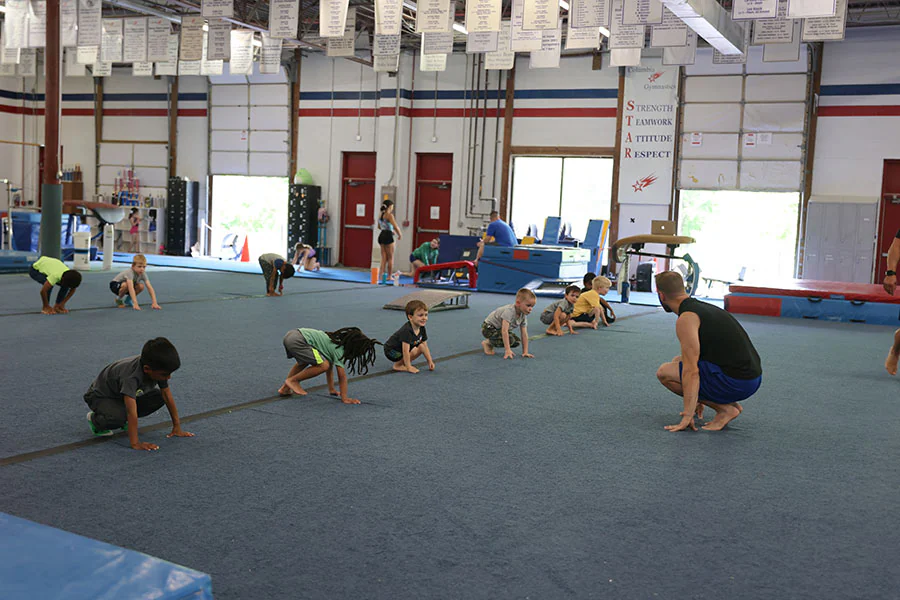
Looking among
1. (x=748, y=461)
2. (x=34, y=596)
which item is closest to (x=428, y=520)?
(x=34, y=596)

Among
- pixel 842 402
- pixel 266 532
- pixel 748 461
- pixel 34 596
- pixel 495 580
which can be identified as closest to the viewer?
pixel 34 596

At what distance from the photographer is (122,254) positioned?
2234 cm

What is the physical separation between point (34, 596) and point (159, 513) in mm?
1382

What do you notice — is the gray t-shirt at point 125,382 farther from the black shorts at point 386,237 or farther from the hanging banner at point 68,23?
the black shorts at point 386,237

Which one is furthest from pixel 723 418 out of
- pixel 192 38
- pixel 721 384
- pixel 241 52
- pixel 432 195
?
pixel 432 195

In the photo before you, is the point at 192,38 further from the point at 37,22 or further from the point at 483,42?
the point at 483,42

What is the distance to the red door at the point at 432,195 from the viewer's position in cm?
2072

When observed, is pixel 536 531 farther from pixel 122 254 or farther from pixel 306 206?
pixel 122 254

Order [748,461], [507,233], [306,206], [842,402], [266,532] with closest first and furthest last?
[266,532] → [748,461] → [842,402] → [507,233] → [306,206]

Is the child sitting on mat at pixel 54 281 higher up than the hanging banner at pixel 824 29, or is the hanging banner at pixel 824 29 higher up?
the hanging banner at pixel 824 29

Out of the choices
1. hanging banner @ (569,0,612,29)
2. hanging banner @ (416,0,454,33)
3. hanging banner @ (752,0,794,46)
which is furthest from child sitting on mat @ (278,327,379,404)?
hanging banner @ (752,0,794,46)

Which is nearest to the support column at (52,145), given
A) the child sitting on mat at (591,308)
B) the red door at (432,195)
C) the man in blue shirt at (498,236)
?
the man in blue shirt at (498,236)

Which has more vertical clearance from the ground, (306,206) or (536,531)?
(306,206)

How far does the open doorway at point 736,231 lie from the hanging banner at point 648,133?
717 mm
